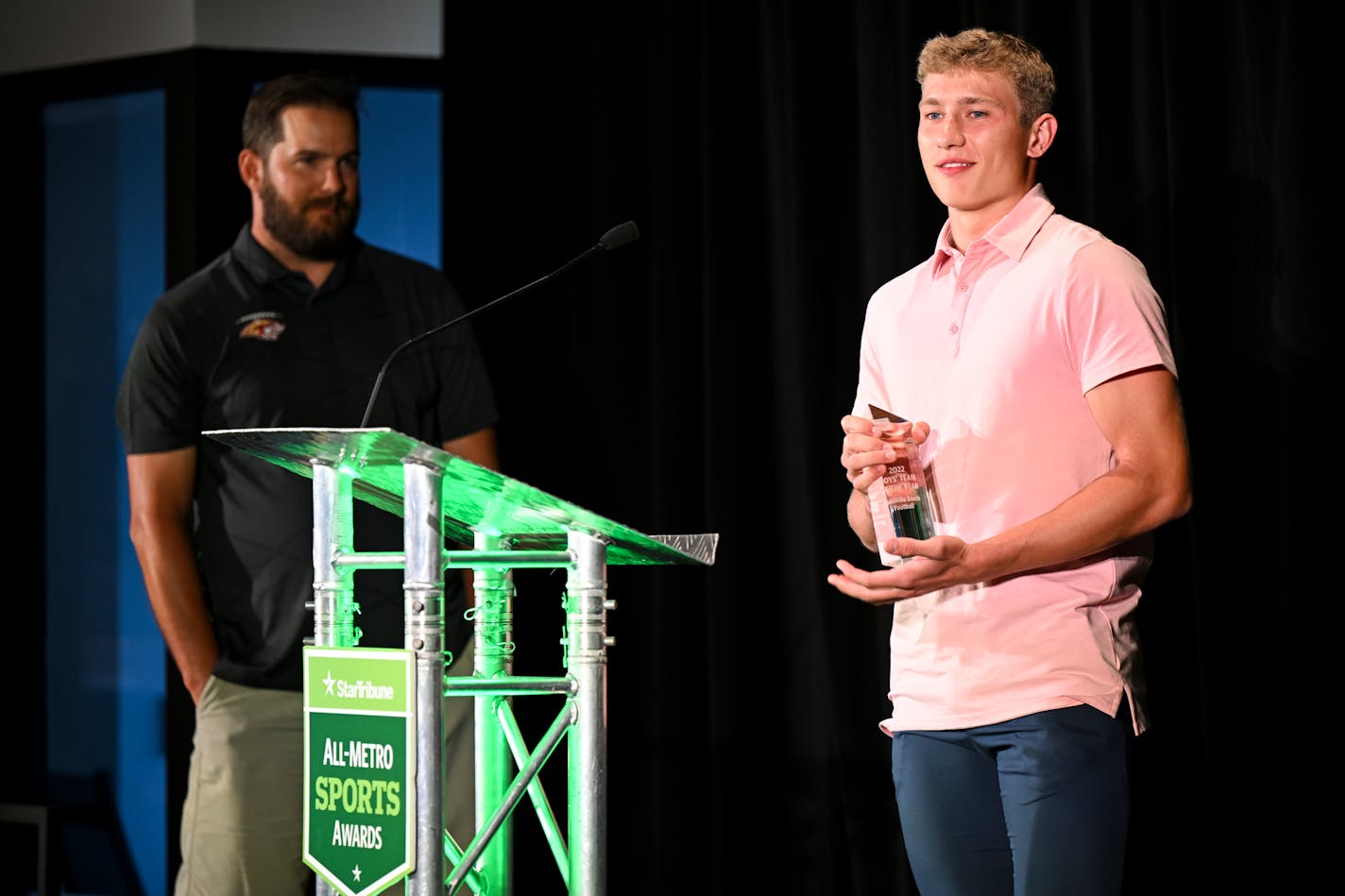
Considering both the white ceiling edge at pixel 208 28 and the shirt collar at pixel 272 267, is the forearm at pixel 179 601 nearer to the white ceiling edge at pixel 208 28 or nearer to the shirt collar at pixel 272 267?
the shirt collar at pixel 272 267

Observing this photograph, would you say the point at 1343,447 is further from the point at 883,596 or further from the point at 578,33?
the point at 578,33

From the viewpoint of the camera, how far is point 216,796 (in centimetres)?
301

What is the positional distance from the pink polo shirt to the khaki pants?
1.40 metres

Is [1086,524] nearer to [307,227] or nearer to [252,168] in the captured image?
[307,227]

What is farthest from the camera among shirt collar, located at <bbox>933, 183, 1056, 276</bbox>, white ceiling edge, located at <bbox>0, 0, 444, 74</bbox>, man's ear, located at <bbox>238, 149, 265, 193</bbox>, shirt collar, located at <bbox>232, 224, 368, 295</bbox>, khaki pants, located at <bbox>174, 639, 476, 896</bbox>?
white ceiling edge, located at <bbox>0, 0, 444, 74</bbox>

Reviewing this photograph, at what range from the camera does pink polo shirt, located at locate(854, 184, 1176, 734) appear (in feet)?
6.09

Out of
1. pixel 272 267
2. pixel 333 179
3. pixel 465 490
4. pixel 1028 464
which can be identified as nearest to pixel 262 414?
pixel 272 267

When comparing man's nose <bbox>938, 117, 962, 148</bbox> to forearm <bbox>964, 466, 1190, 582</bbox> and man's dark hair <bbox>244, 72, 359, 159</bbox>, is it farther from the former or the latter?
man's dark hair <bbox>244, 72, 359, 159</bbox>

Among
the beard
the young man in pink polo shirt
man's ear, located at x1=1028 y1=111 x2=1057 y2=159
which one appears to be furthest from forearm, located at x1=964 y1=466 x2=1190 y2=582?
the beard

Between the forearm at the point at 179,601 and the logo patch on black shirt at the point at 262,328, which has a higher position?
the logo patch on black shirt at the point at 262,328

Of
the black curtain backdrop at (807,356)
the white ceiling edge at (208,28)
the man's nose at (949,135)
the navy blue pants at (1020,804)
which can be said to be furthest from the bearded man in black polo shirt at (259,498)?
the man's nose at (949,135)

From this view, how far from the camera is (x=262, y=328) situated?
314 centimetres

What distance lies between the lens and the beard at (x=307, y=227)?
3289 mm

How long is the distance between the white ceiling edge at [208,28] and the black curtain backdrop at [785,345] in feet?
0.18
